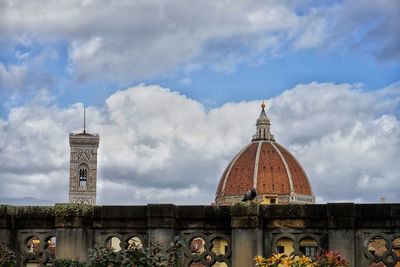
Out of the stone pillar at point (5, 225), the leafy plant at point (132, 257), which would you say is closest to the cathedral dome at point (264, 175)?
the stone pillar at point (5, 225)

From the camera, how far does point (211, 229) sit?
1170cm

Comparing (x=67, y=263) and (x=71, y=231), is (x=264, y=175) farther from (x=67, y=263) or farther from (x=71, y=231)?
(x=67, y=263)

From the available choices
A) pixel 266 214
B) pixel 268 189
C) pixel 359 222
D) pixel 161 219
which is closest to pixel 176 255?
pixel 161 219

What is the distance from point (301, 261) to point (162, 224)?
222 centimetres

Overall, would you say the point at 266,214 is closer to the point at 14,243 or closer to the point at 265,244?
the point at 265,244

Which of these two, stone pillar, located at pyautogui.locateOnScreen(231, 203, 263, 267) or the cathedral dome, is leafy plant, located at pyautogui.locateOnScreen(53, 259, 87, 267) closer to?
stone pillar, located at pyautogui.locateOnScreen(231, 203, 263, 267)

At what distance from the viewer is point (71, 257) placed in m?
11.8

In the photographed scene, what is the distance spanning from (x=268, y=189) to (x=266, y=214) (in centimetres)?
17998

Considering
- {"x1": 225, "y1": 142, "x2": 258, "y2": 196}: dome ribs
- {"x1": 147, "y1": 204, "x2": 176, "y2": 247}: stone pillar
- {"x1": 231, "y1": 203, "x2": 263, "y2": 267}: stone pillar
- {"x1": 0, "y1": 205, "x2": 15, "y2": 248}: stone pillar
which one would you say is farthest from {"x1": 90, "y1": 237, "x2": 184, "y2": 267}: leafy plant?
{"x1": 225, "y1": 142, "x2": 258, "y2": 196}: dome ribs

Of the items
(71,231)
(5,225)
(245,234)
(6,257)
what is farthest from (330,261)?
(5,225)

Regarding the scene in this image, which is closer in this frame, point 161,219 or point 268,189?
point 161,219

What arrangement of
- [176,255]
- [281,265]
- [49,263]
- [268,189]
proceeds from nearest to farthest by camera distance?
[281,265] → [176,255] → [49,263] → [268,189]

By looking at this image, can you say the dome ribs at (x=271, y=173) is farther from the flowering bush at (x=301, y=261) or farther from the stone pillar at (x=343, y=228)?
the flowering bush at (x=301, y=261)

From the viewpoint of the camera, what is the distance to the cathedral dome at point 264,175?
623ft
